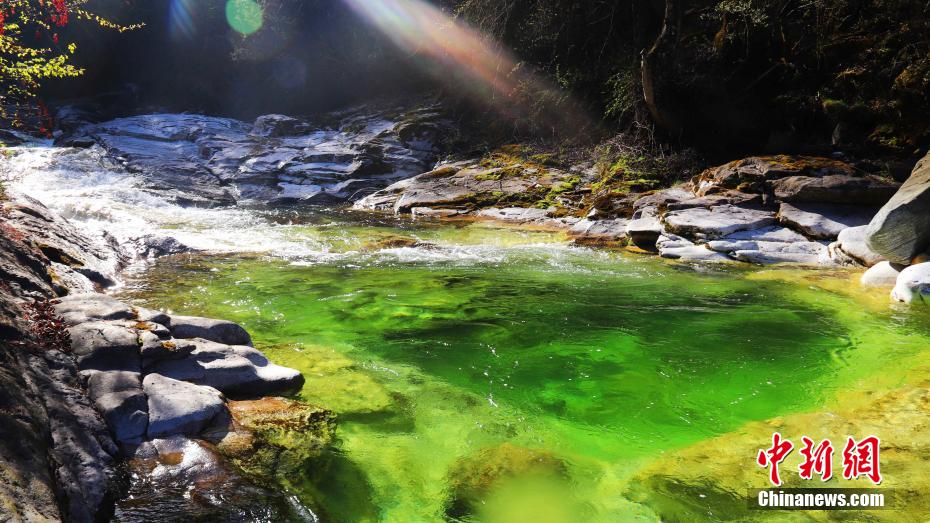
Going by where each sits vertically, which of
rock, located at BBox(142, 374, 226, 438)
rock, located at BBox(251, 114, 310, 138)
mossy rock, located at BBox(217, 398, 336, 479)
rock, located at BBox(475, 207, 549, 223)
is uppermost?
rock, located at BBox(251, 114, 310, 138)

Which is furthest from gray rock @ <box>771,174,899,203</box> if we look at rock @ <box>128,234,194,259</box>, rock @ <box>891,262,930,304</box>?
rock @ <box>128,234,194,259</box>

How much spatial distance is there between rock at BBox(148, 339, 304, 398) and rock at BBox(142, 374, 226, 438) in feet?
0.69

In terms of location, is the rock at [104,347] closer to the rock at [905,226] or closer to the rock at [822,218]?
the rock at [905,226]

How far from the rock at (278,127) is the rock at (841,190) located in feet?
63.1

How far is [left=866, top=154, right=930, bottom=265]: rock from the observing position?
627cm

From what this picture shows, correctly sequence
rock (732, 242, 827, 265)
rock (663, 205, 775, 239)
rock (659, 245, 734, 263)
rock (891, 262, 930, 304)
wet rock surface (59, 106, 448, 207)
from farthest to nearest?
wet rock surface (59, 106, 448, 207)
rock (663, 205, 775, 239)
rock (659, 245, 734, 263)
rock (732, 242, 827, 265)
rock (891, 262, 930, 304)

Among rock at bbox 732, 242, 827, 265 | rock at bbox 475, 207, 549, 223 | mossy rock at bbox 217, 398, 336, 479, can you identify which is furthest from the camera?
rock at bbox 475, 207, 549, 223

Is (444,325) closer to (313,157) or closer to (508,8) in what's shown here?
(508,8)

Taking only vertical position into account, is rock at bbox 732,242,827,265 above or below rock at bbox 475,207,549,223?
above

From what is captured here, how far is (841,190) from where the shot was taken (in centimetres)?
857

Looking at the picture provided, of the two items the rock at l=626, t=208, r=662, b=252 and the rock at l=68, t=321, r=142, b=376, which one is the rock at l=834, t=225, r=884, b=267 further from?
the rock at l=68, t=321, r=142, b=376

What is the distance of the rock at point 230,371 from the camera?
3418 millimetres

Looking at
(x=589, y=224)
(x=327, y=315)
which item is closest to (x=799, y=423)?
(x=327, y=315)

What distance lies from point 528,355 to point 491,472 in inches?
66.0
